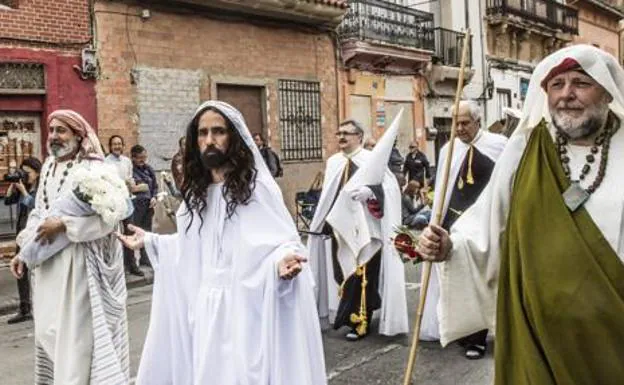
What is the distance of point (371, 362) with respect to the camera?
6465 mm

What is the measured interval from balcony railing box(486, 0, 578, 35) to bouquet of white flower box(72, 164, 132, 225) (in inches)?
885

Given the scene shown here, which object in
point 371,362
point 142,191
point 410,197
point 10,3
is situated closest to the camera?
point 371,362

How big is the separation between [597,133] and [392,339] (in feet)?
14.4

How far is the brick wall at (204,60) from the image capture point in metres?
13.7

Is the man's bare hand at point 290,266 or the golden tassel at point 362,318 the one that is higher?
the man's bare hand at point 290,266

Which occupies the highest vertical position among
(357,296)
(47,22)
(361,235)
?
(47,22)

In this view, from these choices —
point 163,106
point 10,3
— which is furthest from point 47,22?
point 163,106

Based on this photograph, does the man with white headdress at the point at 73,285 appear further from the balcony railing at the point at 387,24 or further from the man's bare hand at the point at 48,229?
the balcony railing at the point at 387,24

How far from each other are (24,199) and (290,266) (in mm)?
6006

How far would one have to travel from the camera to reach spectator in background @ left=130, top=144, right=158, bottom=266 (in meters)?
11.6

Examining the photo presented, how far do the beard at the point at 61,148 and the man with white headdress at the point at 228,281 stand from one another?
1.14 metres

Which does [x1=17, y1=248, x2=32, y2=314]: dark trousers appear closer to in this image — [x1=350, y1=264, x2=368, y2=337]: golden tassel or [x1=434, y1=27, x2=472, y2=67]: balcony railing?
[x1=350, y1=264, x2=368, y2=337]: golden tassel

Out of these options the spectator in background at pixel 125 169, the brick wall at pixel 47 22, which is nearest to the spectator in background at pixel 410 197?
the spectator in background at pixel 125 169

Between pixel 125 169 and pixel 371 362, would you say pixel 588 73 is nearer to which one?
pixel 371 362
